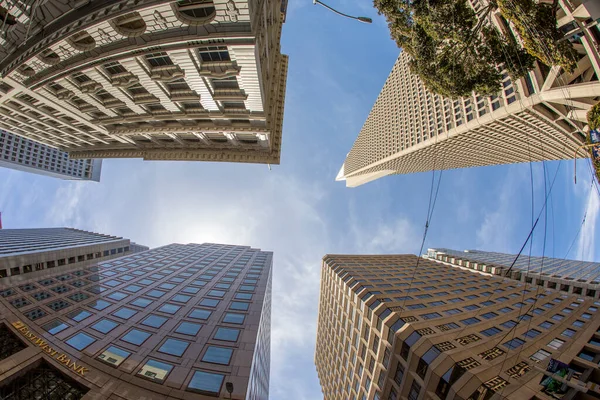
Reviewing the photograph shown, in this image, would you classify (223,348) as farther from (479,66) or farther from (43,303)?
(479,66)

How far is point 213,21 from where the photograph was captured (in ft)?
56.2

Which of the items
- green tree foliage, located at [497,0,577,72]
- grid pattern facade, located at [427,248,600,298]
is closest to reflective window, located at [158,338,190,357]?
green tree foliage, located at [497,0,577,72]

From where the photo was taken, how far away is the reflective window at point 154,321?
74.5 ft

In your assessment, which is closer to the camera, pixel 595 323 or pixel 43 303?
pixel 43 303

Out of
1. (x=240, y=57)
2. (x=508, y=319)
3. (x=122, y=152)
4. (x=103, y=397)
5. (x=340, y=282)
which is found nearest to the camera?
(x=103, y=397)

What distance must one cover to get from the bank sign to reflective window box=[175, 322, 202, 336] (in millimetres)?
6807

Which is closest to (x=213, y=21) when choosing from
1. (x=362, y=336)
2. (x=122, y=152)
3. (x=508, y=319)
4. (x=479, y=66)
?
(x=479, y=66)

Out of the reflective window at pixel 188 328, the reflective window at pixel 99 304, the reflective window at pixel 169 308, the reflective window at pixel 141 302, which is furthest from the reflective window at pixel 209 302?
the reflective window at pixel 99 304

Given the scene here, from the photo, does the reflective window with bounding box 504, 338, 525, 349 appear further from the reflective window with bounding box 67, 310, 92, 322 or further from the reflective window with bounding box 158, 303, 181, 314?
the reflective window with bounding box 67, 310, 92, 322

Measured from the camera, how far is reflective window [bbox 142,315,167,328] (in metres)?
22.7

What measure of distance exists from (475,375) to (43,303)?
3761 cm

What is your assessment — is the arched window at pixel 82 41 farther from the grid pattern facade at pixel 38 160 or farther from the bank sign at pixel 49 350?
the grid pattern facade at pixel 38 160

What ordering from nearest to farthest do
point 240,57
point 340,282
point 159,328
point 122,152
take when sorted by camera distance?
point 240,57 < point 159,328 < point 340,282 < point 122,152

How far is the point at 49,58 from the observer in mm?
22375
